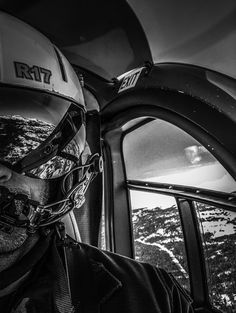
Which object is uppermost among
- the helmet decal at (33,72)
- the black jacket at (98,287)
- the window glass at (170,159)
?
the helmet decal at (33,72)

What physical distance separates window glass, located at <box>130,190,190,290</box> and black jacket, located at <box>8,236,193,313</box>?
1.79 feet

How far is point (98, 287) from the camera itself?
1209 millimetres

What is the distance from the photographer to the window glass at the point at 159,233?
6.15 feet

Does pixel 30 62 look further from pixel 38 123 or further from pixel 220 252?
pixel 220 252

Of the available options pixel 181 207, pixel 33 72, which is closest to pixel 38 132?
pixel 33 72

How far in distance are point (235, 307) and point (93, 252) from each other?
2.18ft

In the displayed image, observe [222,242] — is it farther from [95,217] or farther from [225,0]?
[225,0]

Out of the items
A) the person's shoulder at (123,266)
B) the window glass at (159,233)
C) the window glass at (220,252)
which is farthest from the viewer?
the window glass at (159,233)

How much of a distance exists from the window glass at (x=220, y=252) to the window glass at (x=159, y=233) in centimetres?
16

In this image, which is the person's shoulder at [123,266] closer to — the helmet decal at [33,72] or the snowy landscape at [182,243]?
the snowy landscape at [182,243]

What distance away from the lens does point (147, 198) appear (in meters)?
2.13

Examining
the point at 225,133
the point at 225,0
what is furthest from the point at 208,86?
the point at 225,0

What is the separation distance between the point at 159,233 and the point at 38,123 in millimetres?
1096

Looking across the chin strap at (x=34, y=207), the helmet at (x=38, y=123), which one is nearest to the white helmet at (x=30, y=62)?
the helmet at (x=38, y=123)
